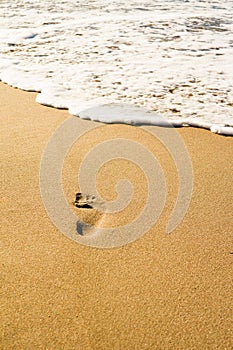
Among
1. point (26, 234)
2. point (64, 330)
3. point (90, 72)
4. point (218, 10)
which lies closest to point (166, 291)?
point (64, 330)

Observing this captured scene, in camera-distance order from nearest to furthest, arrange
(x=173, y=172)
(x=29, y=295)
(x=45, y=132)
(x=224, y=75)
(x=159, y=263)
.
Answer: (x=29, y=295) < (x=159, y=263) < (x=173, y=172) < (x=45, y=132) < (x=224, y=75)

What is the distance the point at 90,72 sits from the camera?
397cm

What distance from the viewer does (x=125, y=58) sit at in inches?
172

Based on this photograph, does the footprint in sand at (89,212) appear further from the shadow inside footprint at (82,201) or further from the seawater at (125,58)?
the seawater at (125,58)

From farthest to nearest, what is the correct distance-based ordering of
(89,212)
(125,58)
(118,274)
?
(125,58) → (89,212) → (118,274)

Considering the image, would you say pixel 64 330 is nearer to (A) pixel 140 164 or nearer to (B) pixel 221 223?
(B) pixel 221 223

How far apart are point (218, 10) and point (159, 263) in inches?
240

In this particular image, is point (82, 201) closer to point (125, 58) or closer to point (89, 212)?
point (89, 212)

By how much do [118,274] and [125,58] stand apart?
123 inches

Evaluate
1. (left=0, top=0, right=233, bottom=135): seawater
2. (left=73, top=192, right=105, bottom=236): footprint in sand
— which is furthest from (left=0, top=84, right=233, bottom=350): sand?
(left=0, top=0, right=233, bottom=135): seawater

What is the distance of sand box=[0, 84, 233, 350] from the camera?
1.41m

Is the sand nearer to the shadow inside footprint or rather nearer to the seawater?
the shadow inside footprint

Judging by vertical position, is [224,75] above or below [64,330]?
below

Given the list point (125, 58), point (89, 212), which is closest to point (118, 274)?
point (89, 212)
